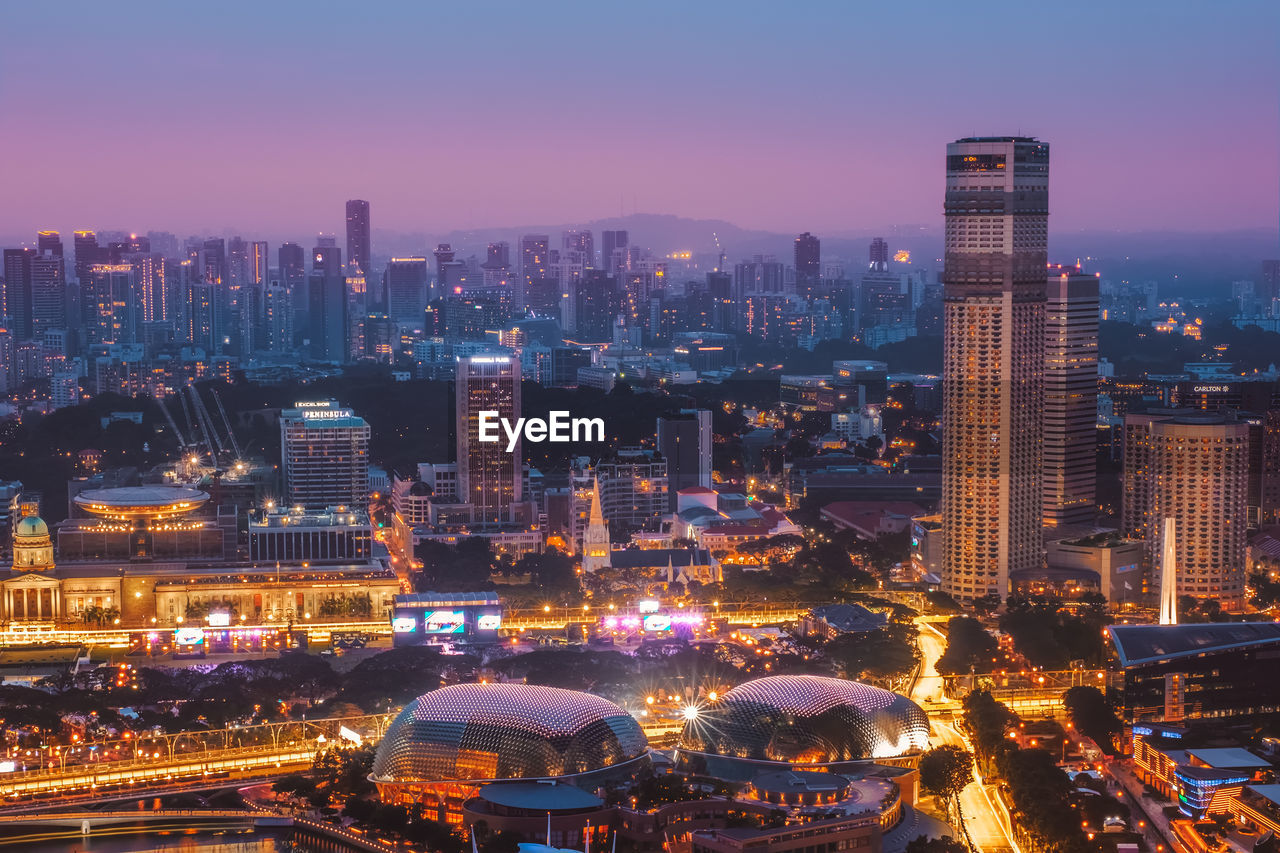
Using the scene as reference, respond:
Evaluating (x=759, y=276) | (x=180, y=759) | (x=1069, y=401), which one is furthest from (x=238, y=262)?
(x=180, y=759)

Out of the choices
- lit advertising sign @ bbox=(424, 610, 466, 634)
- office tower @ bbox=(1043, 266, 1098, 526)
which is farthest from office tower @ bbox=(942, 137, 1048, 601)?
lit advertising sign @ bbox=(424, 610, 466, 634)

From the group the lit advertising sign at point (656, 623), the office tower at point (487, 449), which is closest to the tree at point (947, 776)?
the lit advertising sign at point (656, 623)

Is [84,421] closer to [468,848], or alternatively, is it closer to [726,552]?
[726,552]

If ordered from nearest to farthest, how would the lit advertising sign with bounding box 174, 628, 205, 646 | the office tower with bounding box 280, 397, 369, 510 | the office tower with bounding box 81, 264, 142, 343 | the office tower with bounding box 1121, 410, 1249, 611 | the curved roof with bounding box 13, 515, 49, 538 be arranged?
the lit advertising sign with bounding box 174, 628, 205, 646
the office tower with bounding box 1121, 410, 1249, 611
the curved roof with bounding box 13, 515, 49, 538
the office tower with bounding box 280, 397, 369, 510
the office tower with bounding box 81, 264, 142, 343

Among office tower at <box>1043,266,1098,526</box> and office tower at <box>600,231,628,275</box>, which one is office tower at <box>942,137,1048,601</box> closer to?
office tower at <box>1043,266,1098,526</box>

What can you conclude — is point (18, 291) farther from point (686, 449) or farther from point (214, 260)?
point (686, 449)

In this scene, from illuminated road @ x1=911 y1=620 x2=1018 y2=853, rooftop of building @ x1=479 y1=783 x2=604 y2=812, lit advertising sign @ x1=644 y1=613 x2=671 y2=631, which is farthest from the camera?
lit advertising sign @ x1=644 y1=613 x2=671 y2=631

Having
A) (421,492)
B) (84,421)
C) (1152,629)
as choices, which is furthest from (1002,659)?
(84,421)

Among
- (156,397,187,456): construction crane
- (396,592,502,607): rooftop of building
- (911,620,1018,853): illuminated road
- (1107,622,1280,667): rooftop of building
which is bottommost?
(911,620,1018,853): illuminated road
